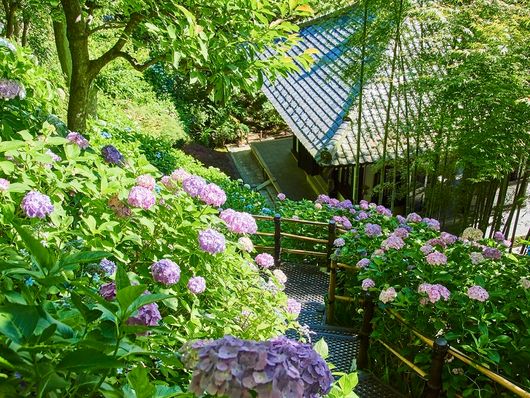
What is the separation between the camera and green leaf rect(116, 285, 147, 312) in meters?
1.13

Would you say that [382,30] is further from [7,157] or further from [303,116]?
[7,157]

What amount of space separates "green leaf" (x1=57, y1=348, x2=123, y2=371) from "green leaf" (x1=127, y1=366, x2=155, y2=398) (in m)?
0.19

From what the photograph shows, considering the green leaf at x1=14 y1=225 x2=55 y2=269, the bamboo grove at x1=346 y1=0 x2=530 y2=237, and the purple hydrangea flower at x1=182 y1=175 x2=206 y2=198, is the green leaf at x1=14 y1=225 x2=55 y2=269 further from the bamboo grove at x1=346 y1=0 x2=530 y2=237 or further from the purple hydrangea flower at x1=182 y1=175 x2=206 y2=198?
the bamboo grove at x1=346 y1=0 x2=530 y2=237

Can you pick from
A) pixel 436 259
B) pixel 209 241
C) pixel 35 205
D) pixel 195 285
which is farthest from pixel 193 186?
pixel 436 259

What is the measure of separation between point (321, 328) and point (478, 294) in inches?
71.5

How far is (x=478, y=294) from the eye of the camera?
3.31 meters

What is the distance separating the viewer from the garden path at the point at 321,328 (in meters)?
3.84

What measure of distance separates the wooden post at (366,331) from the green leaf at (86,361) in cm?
319

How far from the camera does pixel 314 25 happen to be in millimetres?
15258

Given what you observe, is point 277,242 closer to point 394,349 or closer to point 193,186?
point 394,349

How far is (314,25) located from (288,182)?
522 cm

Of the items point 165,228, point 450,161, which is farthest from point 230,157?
point 165,228

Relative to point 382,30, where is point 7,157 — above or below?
below

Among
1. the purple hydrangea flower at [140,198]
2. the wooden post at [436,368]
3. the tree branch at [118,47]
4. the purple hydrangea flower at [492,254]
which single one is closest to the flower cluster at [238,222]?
the purple hydrangea flower at [140,198]
